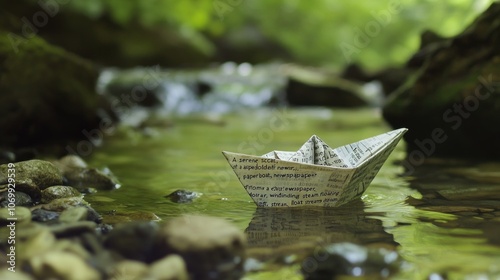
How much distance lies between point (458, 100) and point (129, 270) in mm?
4652

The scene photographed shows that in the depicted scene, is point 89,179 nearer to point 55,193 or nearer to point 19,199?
point 55,193

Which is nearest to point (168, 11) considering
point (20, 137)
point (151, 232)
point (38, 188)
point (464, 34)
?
point (20, 137)

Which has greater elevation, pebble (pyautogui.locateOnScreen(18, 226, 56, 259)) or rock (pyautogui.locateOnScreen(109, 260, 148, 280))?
pebble (pyautogui.locateOnScreen(18, 226, 56, 259))

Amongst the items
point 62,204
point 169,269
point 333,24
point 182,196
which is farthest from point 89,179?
point 333,24

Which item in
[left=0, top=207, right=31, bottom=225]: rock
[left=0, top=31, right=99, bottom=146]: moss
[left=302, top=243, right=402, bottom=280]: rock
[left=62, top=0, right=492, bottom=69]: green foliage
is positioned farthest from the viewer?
[left=62, top=0, right=492, bottom=69]: green foliage

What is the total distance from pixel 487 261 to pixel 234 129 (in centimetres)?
757

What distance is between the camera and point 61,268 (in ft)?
8.00

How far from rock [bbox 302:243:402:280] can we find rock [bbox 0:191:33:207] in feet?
6.94

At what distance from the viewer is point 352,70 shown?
19.1 metres

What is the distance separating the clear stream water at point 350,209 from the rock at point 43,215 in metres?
0.35

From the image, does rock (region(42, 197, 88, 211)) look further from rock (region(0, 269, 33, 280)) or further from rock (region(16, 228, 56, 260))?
rock (region(0, 269, 33, 280))

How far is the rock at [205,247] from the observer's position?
2.67 m

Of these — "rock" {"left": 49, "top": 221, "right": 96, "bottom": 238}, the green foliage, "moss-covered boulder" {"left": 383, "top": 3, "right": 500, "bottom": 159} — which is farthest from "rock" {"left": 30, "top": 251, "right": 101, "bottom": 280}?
the green foliage

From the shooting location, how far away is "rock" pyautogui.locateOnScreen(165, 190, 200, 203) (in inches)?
171
